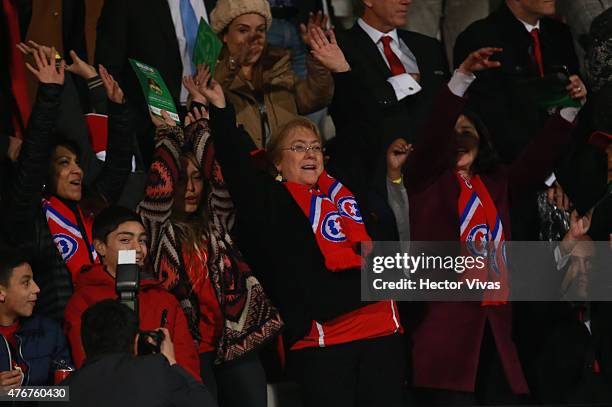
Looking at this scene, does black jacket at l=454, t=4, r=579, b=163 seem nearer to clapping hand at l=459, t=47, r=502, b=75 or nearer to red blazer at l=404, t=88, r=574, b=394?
red blazer at l=404, t=88, r=574, b=394

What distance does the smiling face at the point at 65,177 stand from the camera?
5.85 metres

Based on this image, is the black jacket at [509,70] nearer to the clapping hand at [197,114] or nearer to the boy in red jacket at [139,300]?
the clapping hand at [197,114]

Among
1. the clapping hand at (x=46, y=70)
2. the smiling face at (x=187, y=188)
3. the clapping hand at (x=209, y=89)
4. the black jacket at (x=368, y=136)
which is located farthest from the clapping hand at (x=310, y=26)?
the clapping hand at (x=46, y=70)

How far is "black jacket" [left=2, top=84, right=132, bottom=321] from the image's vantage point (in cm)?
559

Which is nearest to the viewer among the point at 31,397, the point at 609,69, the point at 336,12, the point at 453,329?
the point at 31,397

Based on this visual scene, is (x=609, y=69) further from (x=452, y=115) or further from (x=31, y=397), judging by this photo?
(x=31, y=397)

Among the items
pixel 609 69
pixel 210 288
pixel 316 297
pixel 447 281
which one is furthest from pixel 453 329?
pixel 609 69

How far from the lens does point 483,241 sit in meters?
6.18

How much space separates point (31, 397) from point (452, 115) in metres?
2.06

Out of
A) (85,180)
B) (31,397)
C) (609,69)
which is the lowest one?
(31,397)

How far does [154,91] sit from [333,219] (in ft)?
3.02

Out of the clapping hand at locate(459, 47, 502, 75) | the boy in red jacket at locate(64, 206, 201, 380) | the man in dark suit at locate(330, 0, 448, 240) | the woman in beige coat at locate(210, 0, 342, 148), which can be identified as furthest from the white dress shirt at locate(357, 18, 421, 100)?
the boy in red jacket at locate(64, 206, 201, 380)

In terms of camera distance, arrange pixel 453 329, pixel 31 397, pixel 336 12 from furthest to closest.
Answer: pixel 336 12 < pixel 453 329 < pixel 31 397

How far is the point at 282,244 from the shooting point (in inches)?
229
